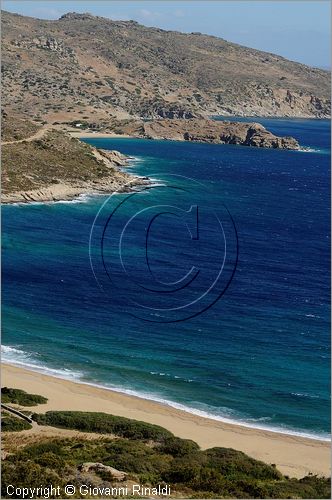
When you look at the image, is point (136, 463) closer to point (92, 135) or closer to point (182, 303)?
point (182, 303)

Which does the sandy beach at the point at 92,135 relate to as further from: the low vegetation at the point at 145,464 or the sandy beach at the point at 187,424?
the low vegetation at the point at 145,464

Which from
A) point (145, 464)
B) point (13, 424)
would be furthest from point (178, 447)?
point (13, 424)

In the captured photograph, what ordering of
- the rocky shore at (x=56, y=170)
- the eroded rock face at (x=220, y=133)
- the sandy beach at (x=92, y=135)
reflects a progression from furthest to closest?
the eroded rock face at (x=220, y=133) → the sandy beach at (x=92, y=135) → the rocky shore at (x=56, y=170)

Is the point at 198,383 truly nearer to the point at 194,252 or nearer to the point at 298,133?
the point at 194,252

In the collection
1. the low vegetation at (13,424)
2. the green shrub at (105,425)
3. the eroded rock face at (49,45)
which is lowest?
the green shrub at (105,425)

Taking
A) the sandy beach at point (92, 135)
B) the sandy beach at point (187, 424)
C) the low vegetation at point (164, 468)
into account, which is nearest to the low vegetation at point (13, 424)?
the low vegetation at point (164, 468)

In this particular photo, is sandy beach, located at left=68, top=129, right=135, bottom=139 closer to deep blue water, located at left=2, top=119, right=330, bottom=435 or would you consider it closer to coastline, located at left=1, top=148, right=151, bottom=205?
coastline, located at left=1, top=148, right=151, bottom=205

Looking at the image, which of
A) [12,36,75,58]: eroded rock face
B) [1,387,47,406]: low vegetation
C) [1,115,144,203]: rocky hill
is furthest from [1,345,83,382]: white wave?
[12,36,75,58]: eroded rock face
